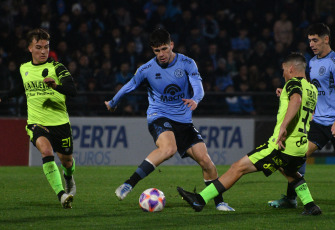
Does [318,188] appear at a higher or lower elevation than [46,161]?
lower

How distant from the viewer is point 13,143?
45.9ft

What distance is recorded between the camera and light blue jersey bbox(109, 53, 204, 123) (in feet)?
25.4

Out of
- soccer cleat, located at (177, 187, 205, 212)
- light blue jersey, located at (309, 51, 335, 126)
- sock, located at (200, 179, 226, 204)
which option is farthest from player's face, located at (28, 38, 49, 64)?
light blue jersey, located at (309, 51, 335, 126)

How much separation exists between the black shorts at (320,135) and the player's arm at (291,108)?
190cm

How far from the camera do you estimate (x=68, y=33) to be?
15.6 m

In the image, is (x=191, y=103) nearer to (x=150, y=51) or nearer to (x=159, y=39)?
(x=159, y=39)

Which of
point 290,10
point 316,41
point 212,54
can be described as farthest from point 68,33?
point 316,41

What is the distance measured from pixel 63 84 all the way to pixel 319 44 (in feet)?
10.4

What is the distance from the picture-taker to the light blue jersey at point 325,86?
27.8ft

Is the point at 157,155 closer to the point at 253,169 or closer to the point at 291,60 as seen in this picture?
the point at 253,169

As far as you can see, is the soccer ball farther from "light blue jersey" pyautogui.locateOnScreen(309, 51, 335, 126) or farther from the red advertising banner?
the red advertising banner

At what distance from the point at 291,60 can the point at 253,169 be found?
45.2 inches

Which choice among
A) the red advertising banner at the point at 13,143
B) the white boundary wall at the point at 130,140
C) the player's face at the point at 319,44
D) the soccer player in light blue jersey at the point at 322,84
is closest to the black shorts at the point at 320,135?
the soccer player in light blue jersey at the point at 322,84

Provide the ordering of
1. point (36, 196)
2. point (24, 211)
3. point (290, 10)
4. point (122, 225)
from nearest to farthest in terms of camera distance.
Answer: point (122, 225)
point (24, 211)
point (36, 196)
point (290, 10)
